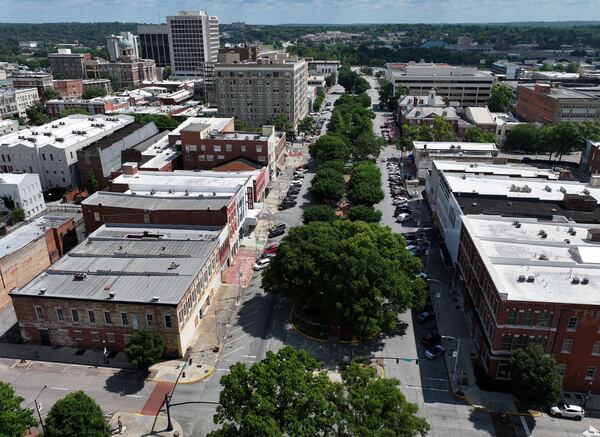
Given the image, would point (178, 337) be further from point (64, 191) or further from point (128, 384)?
point (64, 191)

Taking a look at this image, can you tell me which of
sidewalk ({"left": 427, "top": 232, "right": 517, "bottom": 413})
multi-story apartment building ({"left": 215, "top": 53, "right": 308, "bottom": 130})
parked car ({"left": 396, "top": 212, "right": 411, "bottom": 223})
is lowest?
sidewalk ({"left": 427, "top": 232, "right": 517, "bottom": 413})

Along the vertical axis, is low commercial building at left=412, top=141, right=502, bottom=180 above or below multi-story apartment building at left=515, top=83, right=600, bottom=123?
below

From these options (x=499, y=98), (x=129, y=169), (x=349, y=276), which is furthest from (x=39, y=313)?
(x=499, y=98)

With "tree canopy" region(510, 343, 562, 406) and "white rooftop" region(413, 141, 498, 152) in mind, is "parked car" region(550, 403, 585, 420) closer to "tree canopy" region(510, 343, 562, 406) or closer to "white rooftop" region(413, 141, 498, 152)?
"tree canopy" region(510, 343, 562, 406)

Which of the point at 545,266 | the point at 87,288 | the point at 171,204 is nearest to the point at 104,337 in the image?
the point at 87,288

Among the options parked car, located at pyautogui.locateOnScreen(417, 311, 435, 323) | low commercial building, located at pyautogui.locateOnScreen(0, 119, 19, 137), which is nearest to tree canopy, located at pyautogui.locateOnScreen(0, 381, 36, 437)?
parked car, located at pyautogui.locateOnScreen(417, 311, 435, 323)
